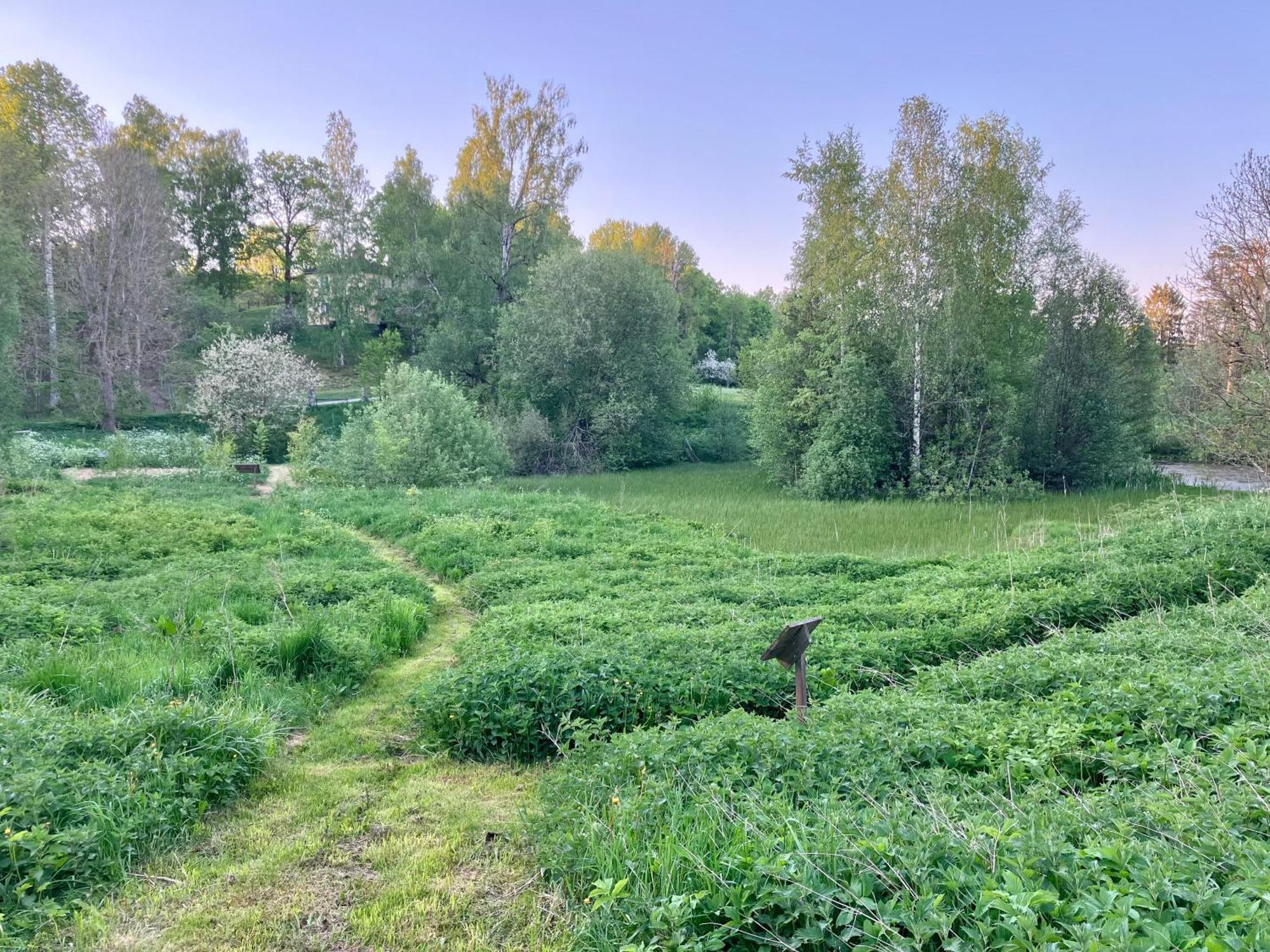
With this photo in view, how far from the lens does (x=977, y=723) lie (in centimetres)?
411

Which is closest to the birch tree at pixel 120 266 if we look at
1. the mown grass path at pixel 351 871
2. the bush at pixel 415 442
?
the bush at pixel 415 442

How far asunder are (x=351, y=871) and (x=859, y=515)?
49.0 feet

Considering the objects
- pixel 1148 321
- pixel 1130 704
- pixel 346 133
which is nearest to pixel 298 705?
pixel 1130 704

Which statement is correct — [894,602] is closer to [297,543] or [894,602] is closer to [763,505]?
[297,543]

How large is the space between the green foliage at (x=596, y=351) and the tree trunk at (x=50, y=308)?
67.5 feet

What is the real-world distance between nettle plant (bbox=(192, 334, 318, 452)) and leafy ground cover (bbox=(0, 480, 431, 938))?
56.0ft

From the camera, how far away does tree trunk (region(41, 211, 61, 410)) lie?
3173 centimetres

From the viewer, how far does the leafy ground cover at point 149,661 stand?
3596 mm

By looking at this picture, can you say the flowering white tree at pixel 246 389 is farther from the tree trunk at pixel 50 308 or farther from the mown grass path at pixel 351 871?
the mown grass path at pixel 351 871

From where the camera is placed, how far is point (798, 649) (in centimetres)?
421

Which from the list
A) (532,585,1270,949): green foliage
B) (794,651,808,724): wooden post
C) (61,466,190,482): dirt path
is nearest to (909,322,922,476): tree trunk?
(532,585,1270,949): green foliage

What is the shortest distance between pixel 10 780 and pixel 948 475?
20.9m

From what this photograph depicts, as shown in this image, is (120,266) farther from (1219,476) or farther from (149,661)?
(1219,476)

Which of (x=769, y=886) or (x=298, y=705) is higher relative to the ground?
(x=769, y=886)
